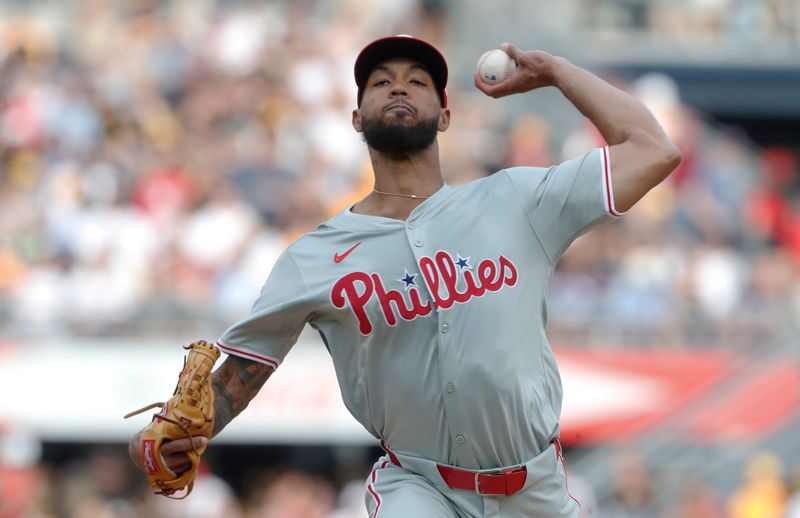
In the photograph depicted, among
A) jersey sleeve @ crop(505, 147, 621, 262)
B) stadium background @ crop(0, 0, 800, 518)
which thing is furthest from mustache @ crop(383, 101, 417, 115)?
stadium background @ crop(0, 0, 800, 518)

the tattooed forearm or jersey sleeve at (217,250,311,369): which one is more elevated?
jersey sleeve at (217,250,311,369)

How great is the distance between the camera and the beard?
4848 mm

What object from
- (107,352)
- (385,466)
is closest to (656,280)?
(107,352)

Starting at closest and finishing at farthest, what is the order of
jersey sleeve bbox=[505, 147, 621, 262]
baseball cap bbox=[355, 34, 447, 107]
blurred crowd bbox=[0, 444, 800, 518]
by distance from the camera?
jersey sleeve bbox=[505, 147, 621, 262], baseball cap bbox=[355, 34, 447, 107], blurred crowd bbox=[0, 444, 800, 518]

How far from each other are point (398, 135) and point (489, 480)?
1100mm

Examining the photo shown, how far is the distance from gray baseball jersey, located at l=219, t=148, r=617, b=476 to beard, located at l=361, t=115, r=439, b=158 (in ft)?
0.61

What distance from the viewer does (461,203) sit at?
4918 millimetres

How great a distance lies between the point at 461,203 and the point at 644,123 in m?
0.63

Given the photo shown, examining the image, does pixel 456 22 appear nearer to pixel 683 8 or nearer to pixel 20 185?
pixel 683 8

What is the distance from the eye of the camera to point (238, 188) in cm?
1335

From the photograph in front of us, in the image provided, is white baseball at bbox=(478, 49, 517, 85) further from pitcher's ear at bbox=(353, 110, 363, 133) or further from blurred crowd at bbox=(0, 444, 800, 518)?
blurred crowd at bbox=(0, 444, 800, 518)

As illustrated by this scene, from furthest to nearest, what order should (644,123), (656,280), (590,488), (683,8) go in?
(683,8), (656,280), (590,488), (644,123)

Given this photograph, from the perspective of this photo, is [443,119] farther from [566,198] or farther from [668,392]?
[668,392]

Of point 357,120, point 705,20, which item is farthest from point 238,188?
point 357,120
